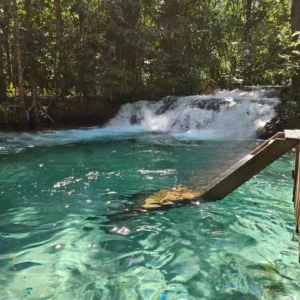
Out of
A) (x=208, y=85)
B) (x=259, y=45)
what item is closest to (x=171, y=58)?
(x=208, y=85)

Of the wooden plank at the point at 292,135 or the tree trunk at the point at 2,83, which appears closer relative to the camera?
the wooden plank at the point at 292,135

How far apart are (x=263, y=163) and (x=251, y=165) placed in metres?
0.14

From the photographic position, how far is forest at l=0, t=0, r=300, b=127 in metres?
13.3

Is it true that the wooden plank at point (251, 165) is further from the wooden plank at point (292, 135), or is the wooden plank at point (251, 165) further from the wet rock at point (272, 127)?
the wet rock at point (272, 127)

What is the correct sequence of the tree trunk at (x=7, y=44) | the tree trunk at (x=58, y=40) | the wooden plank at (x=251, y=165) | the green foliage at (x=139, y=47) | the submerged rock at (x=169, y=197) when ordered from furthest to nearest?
the tree trunk at (x=58, y=40) → the green foliage at (x=139, y=47) → the tree trunk at (x=7, y=44) → the submerged rock at (x=169, y=197) → the wooden plank at (x=251, y=165)

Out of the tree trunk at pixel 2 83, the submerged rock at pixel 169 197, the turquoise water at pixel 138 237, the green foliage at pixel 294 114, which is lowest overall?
the turquoise water at pixel 138 237

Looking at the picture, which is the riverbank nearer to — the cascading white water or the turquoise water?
the cascading white water

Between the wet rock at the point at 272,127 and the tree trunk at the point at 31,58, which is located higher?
the tree trunk at the point at 31,58

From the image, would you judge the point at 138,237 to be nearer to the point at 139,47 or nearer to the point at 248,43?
the point at 139,47

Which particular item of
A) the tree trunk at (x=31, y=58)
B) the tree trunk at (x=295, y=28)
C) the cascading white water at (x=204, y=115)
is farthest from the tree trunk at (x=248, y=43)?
the tree trunk at (x=31, y=58)

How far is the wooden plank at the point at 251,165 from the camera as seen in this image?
321cm

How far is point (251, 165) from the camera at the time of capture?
3.52 meters

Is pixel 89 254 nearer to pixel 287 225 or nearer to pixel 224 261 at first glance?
pixel 224 261

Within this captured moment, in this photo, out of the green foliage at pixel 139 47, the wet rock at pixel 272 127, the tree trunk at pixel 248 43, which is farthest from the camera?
the tree trunk at pixel 248 43
